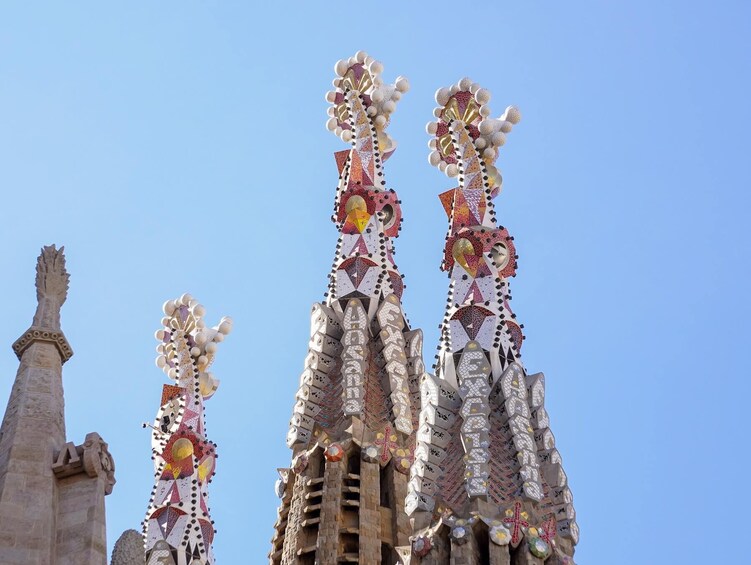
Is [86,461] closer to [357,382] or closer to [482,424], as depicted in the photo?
[482,424]

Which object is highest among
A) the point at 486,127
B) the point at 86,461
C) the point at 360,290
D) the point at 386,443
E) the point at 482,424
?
the point at 486,127

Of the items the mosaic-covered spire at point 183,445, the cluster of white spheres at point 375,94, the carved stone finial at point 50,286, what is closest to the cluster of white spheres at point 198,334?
the mosaic-covered spire at point 183,445

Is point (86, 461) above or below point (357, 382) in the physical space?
below

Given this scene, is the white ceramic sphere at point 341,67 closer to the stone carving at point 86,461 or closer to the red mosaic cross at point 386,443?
the red mosaic cross at point 386,443

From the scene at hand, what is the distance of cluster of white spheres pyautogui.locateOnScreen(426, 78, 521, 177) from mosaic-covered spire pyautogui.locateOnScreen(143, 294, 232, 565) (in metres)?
5.58

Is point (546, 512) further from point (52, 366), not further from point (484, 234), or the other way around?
point (52, 366)

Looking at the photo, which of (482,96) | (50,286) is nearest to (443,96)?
(482,96)

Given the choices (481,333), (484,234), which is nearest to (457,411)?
(481,333)

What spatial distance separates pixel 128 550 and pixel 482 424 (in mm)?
10040

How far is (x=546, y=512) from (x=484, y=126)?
8.08m

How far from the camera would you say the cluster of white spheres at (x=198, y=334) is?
33438 millimetres

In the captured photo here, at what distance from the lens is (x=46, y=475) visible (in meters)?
16.3

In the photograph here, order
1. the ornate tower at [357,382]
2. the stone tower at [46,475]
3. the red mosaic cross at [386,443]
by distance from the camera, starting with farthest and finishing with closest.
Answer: the red mosaic cross at [386,443], the ornate tower at [357,382], the stone tower at [46,475]

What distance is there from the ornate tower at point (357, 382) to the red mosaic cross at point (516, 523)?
3.81 metres
